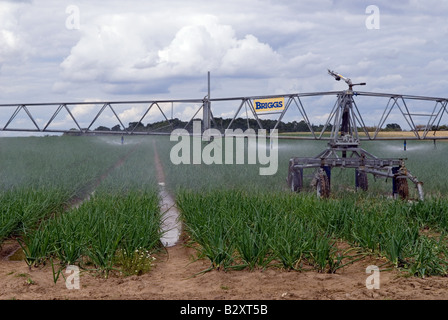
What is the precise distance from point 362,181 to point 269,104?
127 inches

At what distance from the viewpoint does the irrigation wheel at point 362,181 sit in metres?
12.9

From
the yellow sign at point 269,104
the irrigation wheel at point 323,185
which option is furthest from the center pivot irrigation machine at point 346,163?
the yellow sign at point 269,104

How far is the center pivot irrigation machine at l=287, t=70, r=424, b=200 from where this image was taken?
36.1ft

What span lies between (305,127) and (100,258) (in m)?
9.26
